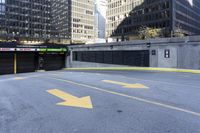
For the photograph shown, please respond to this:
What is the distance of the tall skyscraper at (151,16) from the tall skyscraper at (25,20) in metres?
37.1

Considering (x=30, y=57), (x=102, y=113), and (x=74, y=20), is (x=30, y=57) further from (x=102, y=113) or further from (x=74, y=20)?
(x=74, y=20)

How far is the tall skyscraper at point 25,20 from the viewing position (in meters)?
107

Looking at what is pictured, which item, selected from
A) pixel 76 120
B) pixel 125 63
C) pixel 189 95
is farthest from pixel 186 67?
pixel 76 120

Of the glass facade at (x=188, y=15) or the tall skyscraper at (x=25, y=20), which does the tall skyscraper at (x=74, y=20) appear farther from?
the glass facade at (x=188, y=15)

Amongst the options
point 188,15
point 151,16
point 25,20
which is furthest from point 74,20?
point 188,15

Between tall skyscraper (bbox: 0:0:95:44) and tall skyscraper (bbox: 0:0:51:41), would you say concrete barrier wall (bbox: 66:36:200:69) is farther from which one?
tall skyscraper (bbox: 0:0:95:44)

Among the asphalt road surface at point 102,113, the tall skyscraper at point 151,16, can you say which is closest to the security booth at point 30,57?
the asphalt road surface at point 102,113

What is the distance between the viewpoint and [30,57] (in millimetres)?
45531

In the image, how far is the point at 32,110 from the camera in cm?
778

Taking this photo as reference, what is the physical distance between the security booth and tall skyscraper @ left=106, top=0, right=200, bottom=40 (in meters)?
44.5

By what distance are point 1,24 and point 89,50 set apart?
80.0m

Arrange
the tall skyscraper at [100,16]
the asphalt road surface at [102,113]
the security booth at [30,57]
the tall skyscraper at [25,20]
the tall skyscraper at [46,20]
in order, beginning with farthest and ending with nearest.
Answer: the tall skyscraper at [100,16]
the tall skyscraper at [46,20]
the tall skyscraper at [25,20]
the security booth at [30,57]
the asphalt road surface at [102,113]

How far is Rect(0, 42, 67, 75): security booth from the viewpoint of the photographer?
135ft

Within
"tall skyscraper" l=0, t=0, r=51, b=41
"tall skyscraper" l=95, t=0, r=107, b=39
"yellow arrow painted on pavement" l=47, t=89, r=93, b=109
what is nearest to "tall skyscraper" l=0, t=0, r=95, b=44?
"tall skyscraper" l=0, t=0, r=51, b=41
